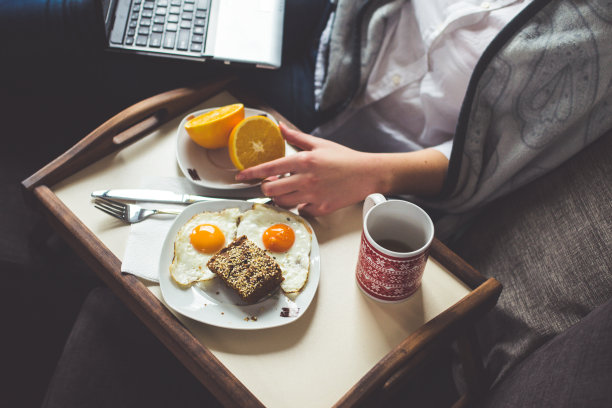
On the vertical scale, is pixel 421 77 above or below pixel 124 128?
above

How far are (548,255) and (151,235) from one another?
2.52 feet

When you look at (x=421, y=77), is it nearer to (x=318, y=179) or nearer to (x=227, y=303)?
(x=318, y=179)

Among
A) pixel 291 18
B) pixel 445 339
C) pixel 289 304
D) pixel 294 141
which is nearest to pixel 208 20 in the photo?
pixel 291 18

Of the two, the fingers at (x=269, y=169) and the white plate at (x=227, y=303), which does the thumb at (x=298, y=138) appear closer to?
the fingers at (x=269, y=169)

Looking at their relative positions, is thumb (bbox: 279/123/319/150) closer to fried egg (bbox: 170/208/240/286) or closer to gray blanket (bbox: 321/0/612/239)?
fried egg (bbox: 170/208/240/286)

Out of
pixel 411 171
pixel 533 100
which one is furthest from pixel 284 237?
pixel 533 100

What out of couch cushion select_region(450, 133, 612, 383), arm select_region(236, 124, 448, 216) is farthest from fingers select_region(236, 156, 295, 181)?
couch cushion select_region(450, 133, 612, 383)

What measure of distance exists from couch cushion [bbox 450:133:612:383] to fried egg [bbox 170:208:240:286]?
1.89 feet

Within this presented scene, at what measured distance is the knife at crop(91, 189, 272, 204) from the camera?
93 centimetres

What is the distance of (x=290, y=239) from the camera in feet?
2.87

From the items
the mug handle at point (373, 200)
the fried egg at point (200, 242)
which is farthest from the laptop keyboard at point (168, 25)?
the mug handle at point (373, 200)

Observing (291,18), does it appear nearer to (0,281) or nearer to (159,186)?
(159,186)

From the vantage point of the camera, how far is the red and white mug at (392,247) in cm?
73

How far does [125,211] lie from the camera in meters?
0.90
